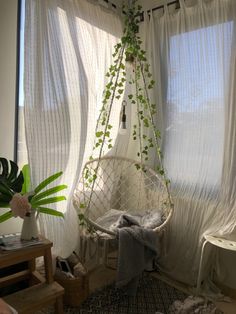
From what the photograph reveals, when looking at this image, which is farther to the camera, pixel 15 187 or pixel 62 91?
pixel 62 91

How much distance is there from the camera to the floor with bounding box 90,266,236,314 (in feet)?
6.45

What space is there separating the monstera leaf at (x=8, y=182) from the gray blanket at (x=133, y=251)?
758mm

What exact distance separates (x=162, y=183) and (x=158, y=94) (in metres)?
0.81

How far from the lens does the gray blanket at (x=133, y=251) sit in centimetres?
181

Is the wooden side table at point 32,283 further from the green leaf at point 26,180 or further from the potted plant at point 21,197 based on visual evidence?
the green leaf at point 26,180

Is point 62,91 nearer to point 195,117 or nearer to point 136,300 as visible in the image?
point 195,117

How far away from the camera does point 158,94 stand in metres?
2.41

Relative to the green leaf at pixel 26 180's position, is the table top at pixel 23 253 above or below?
below

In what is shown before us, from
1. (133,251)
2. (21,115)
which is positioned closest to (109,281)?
(133,251)

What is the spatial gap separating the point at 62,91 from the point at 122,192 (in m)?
1.17

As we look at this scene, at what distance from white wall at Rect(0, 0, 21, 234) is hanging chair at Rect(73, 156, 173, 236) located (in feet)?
2.05

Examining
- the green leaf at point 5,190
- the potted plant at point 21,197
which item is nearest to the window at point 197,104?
the potted plant at point 21,197

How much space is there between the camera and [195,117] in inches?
86.7

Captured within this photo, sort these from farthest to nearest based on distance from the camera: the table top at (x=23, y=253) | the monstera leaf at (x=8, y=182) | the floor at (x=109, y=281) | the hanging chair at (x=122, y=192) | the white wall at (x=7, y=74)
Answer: the hanging chair at (x=122, y=192) < the floor at (x=109, y=281) < the white wall at (x=7, y=74) < the monstera leaf at (x=8, y=182) < the table top at (x=23, y=253)
